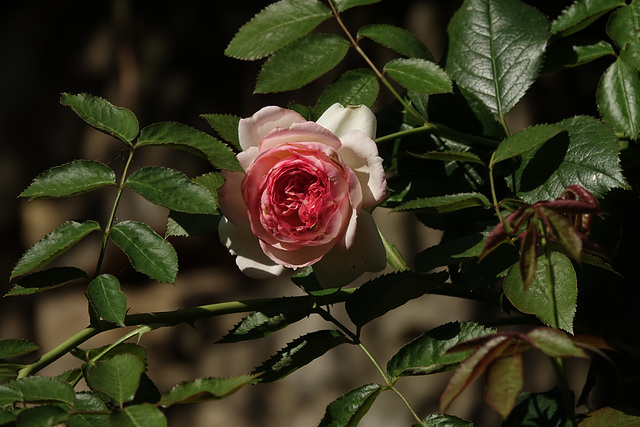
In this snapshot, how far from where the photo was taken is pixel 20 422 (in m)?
0.57

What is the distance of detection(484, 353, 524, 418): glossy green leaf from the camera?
498 millimetres

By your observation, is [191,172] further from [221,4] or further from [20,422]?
[20,422]

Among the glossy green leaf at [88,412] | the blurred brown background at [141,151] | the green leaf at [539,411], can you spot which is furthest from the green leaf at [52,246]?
the blurred brown background at [141,151]

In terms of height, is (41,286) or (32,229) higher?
(41,286)

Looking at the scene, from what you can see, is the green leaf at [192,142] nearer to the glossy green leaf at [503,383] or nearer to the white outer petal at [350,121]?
the white outer petal at [350,121]

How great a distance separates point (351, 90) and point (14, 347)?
1.45 ft

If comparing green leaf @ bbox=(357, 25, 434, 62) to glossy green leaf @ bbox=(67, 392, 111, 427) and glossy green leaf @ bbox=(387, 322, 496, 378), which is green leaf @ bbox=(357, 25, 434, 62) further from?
glossy green leaf @ bbox=(67, 392, 111, 427)

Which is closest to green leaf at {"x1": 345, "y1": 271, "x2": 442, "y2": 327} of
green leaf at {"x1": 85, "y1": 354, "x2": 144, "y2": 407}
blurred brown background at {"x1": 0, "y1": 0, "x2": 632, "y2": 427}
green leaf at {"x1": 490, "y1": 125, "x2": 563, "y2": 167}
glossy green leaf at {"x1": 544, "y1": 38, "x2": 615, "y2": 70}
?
green leaf at {"x1": 490, "y1": 125, "x2": 563, "y2": 167}

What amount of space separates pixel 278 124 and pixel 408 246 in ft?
4.28

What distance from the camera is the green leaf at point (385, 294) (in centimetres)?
72

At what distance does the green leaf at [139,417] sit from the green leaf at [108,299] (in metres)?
0.08

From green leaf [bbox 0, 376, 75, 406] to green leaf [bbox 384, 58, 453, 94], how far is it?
0.45 m

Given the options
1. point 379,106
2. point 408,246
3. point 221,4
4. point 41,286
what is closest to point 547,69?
point 41,286

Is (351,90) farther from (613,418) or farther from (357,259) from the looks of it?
(613,418)
